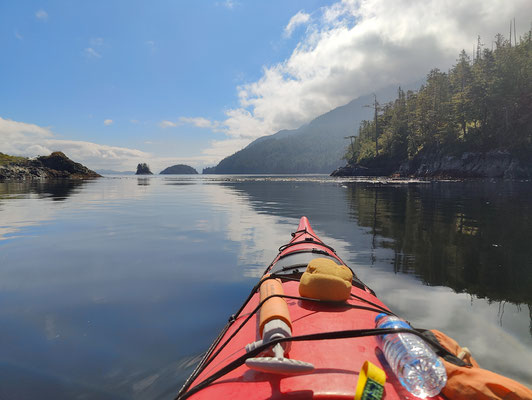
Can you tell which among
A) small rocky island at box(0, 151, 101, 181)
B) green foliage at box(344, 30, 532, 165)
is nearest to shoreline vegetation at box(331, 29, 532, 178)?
green foliage at box(344, 30, 532, 165)

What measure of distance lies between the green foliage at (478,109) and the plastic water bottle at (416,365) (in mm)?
71566

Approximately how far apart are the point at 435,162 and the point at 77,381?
7831cm

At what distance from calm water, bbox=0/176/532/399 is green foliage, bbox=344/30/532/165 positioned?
59763 millimetres

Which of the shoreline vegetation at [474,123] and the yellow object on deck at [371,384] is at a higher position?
the shoreline vegetation at [474,123]

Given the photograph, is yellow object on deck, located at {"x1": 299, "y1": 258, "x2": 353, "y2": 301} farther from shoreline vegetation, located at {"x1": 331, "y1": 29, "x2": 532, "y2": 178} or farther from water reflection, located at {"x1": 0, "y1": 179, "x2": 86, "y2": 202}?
shoreline vegetation, located at {"x1": 331, "y1": 29, "x2": 532, "y2": 178}

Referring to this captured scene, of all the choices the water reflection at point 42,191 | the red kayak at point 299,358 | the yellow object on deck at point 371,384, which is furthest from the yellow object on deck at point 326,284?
the water reflection at point 42,191

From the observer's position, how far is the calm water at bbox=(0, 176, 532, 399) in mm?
4164

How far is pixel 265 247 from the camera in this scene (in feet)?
35.3

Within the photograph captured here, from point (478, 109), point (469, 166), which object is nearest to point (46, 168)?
point (469, 166)

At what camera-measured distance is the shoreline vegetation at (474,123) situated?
56469mm

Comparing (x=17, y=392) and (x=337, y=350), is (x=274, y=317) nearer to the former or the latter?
(x=337, y=350)

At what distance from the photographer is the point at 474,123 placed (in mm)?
70688

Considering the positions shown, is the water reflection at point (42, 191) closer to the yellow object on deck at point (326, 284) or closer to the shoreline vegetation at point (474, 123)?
the yellow object on deck at point (326, 284)

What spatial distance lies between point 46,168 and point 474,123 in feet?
408
